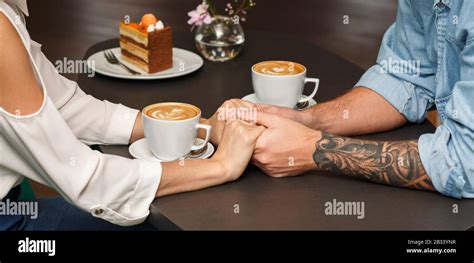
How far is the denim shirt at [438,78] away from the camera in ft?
5.03

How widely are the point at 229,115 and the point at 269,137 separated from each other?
141 mm

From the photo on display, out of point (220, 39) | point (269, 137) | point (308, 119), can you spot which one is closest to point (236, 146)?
point (269, 137)

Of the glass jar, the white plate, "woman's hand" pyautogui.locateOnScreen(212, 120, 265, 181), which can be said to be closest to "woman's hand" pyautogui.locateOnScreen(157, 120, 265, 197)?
"woman's hand" pyautogui.locateOnScreen(212, 120, 265, 181)

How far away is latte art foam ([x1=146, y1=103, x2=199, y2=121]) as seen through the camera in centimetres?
164

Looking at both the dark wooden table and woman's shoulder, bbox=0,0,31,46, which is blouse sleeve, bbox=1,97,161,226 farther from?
woman's shoulder, bbox=0,0,31,46

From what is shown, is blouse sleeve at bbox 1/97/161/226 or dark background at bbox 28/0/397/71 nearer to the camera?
blouse sleeve at bbox 1/97/161/226

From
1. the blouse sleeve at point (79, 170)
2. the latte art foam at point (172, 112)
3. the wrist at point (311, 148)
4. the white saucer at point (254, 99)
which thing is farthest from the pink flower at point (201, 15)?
the blouse sleeve at point (79, 170)

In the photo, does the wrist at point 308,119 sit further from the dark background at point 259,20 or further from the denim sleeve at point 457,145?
the dark background at point 259,20

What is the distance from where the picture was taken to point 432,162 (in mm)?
1569

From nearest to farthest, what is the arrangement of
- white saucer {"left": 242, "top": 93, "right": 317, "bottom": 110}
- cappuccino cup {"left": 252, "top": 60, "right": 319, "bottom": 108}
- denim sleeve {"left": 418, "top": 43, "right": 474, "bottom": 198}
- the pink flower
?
denim sleeve {"left": 418, "top": 43, "right": 474, "bottom": 198} < cappuccino cup {"left": 252, "top": 60, "right": 319, "bottom": 108} < white saucer {"left": 242, "top": 93, "right": 317, "bottom": 110} < the pink flower

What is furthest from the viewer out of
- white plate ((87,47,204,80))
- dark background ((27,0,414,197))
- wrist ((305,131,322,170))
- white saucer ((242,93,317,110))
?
dark background ((27,0,414,197))
